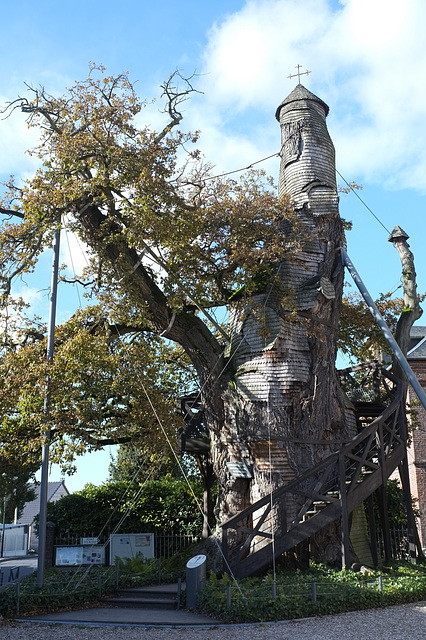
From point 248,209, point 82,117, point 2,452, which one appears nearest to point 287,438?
point 248,209

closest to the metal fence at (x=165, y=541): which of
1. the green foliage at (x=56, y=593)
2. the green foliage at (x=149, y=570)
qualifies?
the green foliage at (x=149, y=570)

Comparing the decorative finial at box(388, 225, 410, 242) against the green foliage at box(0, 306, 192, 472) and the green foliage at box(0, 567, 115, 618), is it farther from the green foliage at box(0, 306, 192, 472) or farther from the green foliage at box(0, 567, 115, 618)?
the green foliage at box(0, 567, 115, 618)

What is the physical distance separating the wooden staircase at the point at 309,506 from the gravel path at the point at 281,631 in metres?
2.67

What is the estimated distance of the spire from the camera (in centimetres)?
1840

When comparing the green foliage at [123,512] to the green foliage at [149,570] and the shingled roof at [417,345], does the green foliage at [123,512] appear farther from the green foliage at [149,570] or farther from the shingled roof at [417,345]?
the shingled roof at [417,345]

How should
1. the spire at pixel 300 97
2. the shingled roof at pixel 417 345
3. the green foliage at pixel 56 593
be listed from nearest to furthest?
the green foliage at pixel 56 593, the spire at pixel 300 97, the shingled roof at pixel 417 345

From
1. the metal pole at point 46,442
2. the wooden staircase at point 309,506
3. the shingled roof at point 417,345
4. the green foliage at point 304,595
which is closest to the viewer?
the green foliage at point 304,595

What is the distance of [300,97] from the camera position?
18375 millimetres

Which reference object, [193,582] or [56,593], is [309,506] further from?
[56,593]

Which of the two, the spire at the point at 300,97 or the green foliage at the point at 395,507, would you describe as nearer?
the spire at the point at 300,97

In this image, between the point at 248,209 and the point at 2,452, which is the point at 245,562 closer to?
the point at 2,452

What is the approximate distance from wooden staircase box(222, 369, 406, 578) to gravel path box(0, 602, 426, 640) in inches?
105

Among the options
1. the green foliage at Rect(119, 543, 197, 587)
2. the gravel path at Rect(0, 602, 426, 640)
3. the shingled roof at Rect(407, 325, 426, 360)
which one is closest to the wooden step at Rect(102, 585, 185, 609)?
the green foliage at Rect(119, 543, 197, 587)

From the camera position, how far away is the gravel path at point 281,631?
8883 mm
